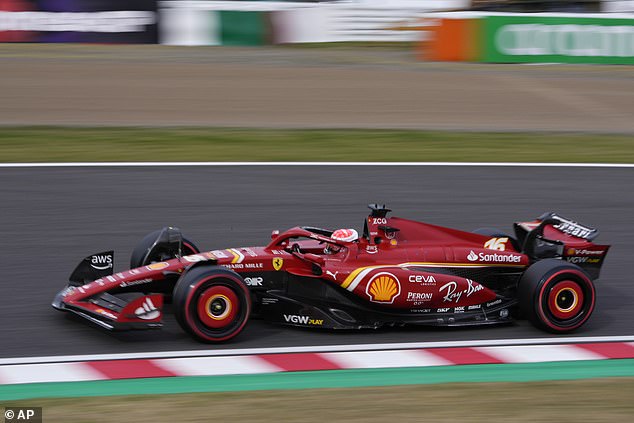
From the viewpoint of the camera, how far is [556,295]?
272 inches

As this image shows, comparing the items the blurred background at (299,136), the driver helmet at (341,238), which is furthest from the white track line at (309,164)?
the driver helmet at (341,238)

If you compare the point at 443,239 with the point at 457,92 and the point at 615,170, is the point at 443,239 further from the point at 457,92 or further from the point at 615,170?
the point at 457,92

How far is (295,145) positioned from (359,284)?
680 centimetres

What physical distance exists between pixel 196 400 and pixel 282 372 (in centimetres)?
73

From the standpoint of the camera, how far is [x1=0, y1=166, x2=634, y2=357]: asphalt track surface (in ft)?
22.5

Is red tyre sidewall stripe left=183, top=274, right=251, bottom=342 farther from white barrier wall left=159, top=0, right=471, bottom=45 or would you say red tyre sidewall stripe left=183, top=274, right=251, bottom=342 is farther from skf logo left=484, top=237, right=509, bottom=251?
white barrier wall left=159, top=0, right=471, bottom=45

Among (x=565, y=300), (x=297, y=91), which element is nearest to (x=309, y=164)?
(x=565, y=300)

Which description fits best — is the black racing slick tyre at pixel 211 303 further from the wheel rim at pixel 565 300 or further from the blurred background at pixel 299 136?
the wheel rim at pixel 565 300

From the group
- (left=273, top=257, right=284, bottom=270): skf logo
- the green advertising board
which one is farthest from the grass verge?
the green advertising board

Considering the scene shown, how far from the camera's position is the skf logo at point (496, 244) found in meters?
7.35

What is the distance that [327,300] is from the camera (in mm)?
6855

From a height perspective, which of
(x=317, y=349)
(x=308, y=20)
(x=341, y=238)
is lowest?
(x=317, y=349)

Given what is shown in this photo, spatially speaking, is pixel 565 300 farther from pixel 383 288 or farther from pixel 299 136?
pixel 299 136

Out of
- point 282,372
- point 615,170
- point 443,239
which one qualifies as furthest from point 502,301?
point 615,170
